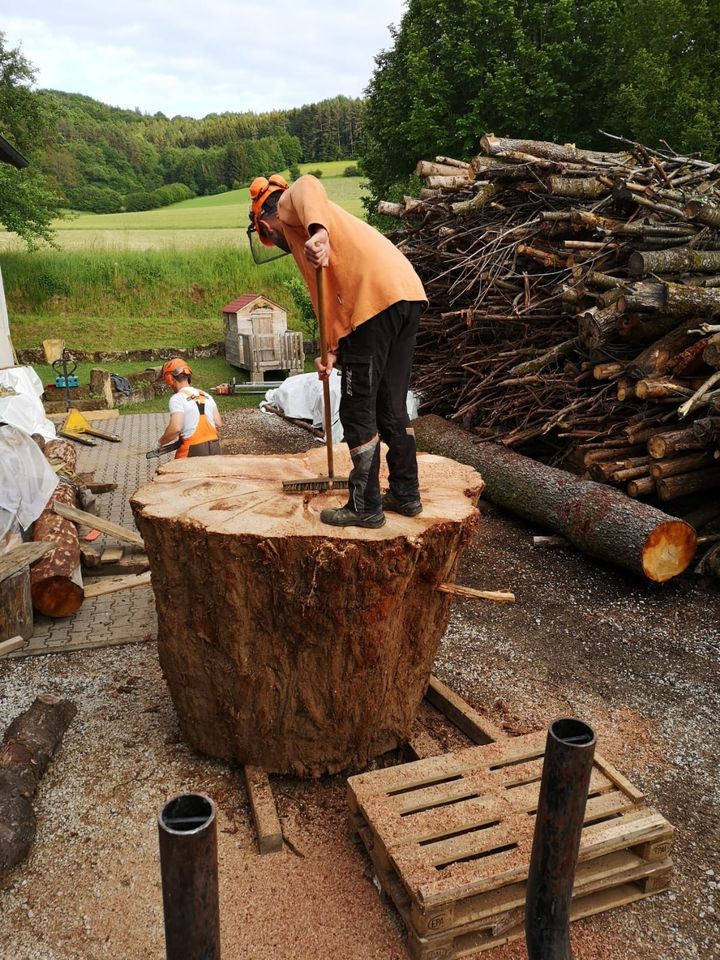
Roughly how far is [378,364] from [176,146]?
5776cm

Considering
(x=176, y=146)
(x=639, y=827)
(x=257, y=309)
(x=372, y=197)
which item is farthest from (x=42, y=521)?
(x=176, y=146)

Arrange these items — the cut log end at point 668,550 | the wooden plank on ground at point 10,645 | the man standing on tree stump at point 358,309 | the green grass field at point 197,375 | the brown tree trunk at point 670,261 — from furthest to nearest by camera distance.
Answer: the green grass field at point 197,375, the brown tree trunk at point 670,261, the cut log end at point 668,550, the wooden plank on ground at point 10,645, the man standing on tree stump at point 358,309

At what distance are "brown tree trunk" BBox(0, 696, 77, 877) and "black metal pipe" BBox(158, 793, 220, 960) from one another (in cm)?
197

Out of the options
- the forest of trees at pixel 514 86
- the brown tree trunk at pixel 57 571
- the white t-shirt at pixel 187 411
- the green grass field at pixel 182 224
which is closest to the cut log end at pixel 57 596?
the brown tree trunk at pixel 57 571

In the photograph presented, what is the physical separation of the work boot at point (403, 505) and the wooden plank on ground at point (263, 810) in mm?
1508

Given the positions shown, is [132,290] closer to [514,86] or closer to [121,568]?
[514,86]

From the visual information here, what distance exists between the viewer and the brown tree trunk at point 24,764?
3068mm

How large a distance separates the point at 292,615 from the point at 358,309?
1.47 meters

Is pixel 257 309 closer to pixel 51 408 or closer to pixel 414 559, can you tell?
pixel 51 408

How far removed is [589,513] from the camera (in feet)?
20.7

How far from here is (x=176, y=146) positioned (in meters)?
53.5

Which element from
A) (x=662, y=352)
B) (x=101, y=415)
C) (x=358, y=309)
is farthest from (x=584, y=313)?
(x=101, y=415)

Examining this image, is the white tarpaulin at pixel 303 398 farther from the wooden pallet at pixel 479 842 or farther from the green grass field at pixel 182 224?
the green grass field at pixel 182 224

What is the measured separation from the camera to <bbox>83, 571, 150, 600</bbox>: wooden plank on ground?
19.2 ft
